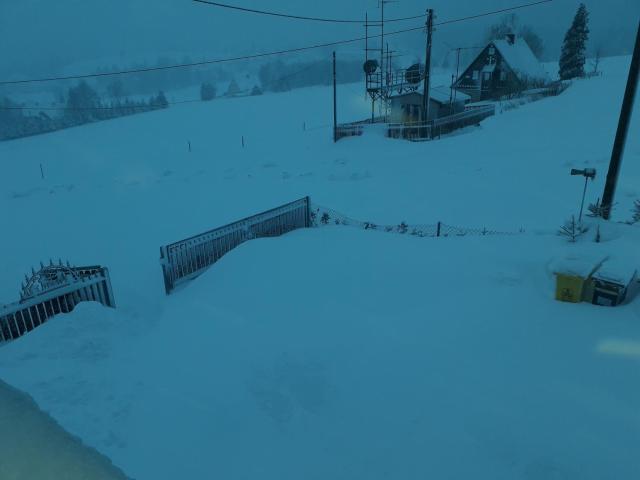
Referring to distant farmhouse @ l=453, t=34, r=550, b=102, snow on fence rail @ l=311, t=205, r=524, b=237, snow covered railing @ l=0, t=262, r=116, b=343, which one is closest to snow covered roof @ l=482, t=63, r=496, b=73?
distant farmhouse @ l=453, t=34, r=550, b=102

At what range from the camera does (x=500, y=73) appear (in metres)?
40.1

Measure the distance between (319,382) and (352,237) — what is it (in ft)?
17.8

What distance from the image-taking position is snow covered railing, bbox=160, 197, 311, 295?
27.4 ft

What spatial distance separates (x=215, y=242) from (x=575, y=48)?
52.5 m

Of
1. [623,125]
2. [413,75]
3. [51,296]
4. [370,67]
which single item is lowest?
[51,296]

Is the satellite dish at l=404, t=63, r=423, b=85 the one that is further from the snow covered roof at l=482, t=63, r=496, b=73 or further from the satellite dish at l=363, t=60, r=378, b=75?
the snow covered roof at l=482, t=63, r=496, b=73

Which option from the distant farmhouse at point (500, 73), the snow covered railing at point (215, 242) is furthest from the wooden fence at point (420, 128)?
the distant farmhouse at point (500, 73)

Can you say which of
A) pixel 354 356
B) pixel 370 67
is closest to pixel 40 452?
pixel 354 356

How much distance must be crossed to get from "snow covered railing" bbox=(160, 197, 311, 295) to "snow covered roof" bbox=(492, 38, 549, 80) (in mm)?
37690

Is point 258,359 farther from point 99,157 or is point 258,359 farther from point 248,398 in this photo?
point 99,157

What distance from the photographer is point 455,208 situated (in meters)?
13.2

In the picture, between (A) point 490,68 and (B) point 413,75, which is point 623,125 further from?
(A) point 490,68

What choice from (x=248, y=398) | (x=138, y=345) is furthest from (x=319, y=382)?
(x=138, y=345)

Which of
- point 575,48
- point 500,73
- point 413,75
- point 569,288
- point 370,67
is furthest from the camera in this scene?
point 575,48
